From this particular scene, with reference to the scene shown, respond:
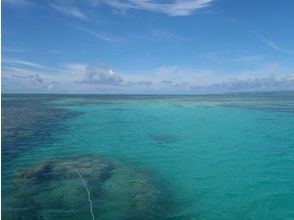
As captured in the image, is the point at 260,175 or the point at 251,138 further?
the point at 251,138

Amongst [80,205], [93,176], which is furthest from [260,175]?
[80,205]

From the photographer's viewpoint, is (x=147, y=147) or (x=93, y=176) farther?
(x=147, y=147)

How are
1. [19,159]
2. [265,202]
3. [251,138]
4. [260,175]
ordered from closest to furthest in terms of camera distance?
1. [265,202]
2. [260,175]
3. [19,159]
4. [251,138]

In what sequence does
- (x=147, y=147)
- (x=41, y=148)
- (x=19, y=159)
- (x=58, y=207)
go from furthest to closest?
(x=147, y=147) < (x=41, y=148) < (x=19, y=159) < (x=58, y=207)

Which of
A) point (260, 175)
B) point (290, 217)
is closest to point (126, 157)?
point (260, 175)

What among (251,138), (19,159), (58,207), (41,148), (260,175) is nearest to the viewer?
(58,207)

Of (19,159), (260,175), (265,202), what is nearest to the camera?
(265,202)

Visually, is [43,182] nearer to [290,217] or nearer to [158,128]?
[290,217]

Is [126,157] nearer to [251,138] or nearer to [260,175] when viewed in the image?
[260,175]
